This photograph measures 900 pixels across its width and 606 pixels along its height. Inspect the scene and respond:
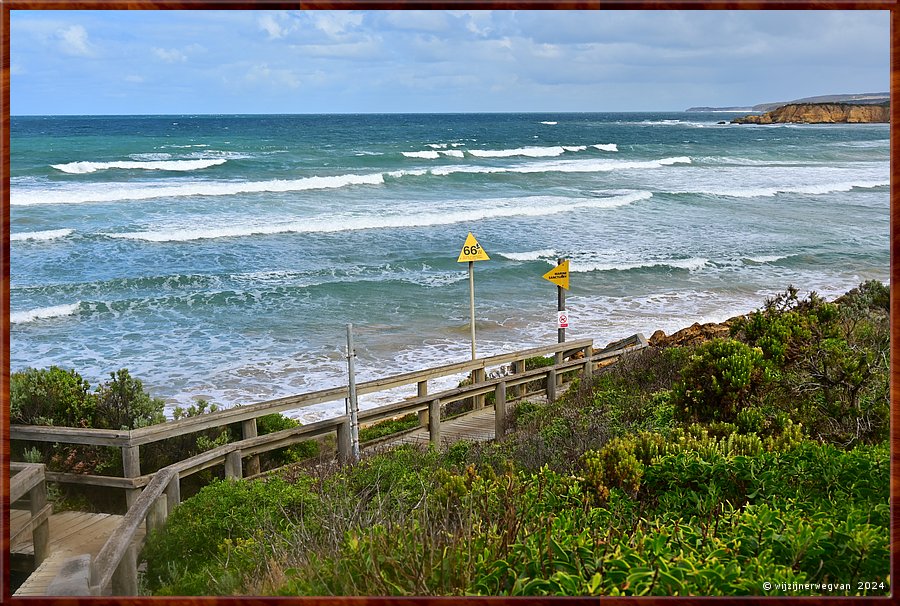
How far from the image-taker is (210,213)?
87.7 feet

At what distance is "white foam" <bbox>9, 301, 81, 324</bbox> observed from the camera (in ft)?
48.7

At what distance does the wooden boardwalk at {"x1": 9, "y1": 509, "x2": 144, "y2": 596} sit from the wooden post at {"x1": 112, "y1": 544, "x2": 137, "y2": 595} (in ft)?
0.97

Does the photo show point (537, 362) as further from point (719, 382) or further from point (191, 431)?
point (191, 431)

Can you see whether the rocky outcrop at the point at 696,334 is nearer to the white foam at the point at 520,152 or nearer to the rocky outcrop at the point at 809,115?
the rocky outcrop at the point at 809,115

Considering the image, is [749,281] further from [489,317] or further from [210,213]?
[210,213]

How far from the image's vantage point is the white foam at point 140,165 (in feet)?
116

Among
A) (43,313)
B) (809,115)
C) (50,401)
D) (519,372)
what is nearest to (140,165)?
(43,313)

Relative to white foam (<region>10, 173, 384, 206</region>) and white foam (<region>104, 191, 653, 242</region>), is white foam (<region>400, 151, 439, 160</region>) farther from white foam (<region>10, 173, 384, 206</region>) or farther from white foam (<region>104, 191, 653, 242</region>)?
white foam (<region>104, 191, 653, 242</region>)

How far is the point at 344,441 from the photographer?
6.58m

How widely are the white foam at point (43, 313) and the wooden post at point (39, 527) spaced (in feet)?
37.0

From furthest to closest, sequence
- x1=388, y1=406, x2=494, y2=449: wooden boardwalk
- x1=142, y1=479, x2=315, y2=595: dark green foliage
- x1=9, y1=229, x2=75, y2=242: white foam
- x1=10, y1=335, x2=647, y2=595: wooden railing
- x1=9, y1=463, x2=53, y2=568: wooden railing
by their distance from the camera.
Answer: x1=9, y1=229, x2=75, y2=242: white foam, x1=388, y1=406, x2=494, y2=449: wooden boardwalk, x1=9, y1=463, x2=53, y2=568: wooden railing, x1=142, y1=479, x2=315, y2=595: dark green foliage, x1=10, y1=335, x2=647, y2=595: wooden railing

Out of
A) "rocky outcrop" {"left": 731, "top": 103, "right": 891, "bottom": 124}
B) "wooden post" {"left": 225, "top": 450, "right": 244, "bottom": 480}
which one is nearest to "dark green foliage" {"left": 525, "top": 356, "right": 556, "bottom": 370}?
"wooden post" {"left": 225, "top": 450, "right": 244, "bottom": 480}

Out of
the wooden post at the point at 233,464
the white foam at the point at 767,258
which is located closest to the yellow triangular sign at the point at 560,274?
the wooden post at the point at 233,464

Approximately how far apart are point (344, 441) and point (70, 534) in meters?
2.12
